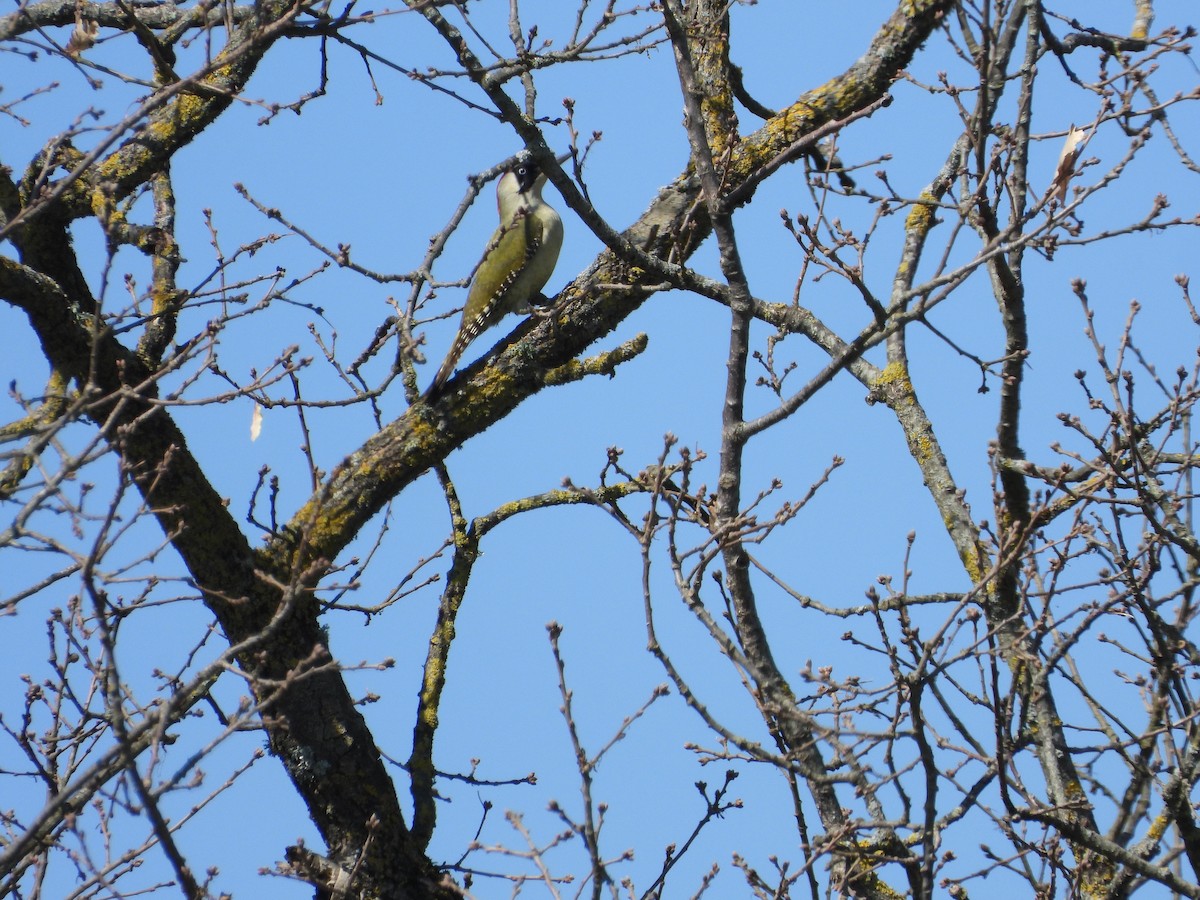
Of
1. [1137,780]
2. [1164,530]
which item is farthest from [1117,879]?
[1164,530]

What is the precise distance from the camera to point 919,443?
4910mm

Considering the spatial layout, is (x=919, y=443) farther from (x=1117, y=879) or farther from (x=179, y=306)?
(x=179, y=306)

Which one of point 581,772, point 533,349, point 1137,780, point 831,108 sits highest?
point 831,108

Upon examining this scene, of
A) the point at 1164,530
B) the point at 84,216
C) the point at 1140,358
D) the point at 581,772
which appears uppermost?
the point at 84,216

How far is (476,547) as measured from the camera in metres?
5.14

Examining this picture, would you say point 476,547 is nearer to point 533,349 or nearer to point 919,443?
A: point 533,349

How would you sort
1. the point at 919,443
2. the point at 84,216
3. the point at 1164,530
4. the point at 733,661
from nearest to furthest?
the point at 733,661 → the point at 1164,530 → the point at 84,216 → the point at 919,443

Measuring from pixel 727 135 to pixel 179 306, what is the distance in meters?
2.09

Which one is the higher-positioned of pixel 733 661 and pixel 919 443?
pixel 919 443

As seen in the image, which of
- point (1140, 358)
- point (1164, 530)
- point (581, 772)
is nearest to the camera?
point (581, 772)

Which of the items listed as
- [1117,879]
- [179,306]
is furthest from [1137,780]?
[179,306]

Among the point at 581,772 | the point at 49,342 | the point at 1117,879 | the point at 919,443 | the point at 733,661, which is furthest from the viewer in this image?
the point at 919,443

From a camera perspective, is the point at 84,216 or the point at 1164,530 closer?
the point at 1164,530

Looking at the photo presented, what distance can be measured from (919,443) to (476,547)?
184 cm
